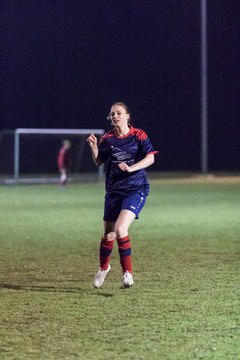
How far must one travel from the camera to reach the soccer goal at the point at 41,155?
37.4 meters

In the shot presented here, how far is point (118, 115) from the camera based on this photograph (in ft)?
29.7

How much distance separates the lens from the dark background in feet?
166

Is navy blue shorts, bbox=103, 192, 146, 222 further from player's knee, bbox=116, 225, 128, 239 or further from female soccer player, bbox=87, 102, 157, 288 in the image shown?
player's knee, bbox=116, 225, 128, 239

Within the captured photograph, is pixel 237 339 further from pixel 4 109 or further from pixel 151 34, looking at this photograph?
pixel 151 34

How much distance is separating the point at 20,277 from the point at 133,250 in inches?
129

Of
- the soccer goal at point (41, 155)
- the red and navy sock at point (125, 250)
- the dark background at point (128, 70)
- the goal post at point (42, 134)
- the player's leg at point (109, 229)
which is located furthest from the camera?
the dark background at point (128, 70)

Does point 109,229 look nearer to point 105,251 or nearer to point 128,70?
point 105,251

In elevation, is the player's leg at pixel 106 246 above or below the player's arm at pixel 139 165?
below

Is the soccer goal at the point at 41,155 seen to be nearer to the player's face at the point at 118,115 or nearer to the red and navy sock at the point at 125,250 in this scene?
the red and navy sock at the point at 125,250

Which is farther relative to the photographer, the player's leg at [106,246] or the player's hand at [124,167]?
the player's leg at [106,246]

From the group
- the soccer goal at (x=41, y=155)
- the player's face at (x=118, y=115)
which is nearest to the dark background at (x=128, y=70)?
the soccer goal at (x=41, y=155)

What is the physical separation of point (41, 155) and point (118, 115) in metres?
34.3

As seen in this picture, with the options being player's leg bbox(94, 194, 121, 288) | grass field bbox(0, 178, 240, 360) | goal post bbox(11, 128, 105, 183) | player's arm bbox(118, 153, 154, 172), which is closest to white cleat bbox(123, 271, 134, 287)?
grass field bbox(0, 178, 240, 360)

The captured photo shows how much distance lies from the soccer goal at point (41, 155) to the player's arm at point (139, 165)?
27.5m
